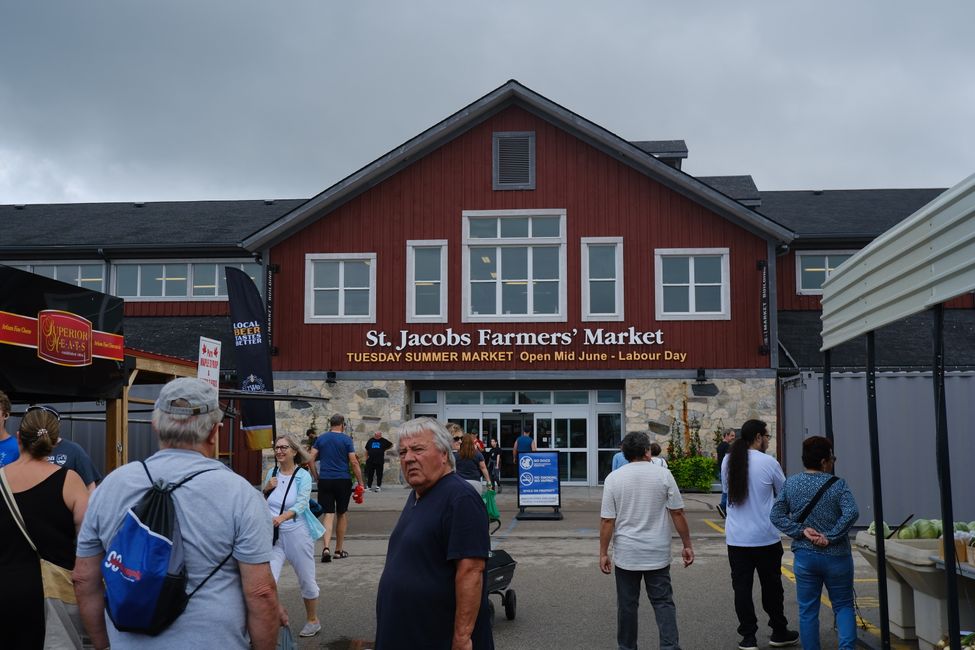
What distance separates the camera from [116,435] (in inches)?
405

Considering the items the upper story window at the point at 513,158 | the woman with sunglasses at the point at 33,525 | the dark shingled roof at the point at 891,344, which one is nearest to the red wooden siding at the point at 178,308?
the upper story window at the point at 513,158

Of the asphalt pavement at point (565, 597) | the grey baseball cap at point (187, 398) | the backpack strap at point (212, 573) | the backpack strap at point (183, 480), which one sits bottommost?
the asphalt pavement at point (565, 597)

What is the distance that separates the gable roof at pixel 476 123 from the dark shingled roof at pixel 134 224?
3012mm

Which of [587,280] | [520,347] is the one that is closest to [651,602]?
[520,347]

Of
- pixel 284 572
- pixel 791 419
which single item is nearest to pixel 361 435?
pixel 791 419

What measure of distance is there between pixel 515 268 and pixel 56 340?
1656cm

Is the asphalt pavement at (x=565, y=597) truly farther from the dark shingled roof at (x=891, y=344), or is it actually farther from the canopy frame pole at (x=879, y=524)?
the dark shingled roof at (x=891, y=344)

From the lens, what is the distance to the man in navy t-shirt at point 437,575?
4.11 m

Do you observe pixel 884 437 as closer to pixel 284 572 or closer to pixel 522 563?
pixel 522 563

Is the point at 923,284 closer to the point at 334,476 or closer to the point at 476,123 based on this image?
the point at 334,476

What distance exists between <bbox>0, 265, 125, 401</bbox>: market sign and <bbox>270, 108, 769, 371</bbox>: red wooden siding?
14414 mm

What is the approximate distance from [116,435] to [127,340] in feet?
54.9

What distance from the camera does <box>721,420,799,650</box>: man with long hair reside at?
25.0 ft

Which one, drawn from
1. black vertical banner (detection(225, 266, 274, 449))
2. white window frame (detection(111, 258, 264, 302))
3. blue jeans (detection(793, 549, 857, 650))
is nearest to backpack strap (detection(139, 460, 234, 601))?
blue jeans (detection(793, 549, 857, 650))
